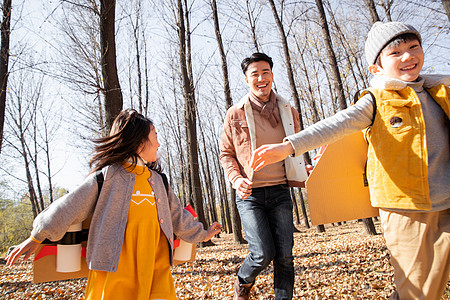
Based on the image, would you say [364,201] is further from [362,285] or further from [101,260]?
[362,285]

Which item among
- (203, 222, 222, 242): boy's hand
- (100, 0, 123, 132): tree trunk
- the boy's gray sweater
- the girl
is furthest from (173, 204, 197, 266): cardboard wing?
(100, 0, 123, 132): tree trunk

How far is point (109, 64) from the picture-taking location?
5.14 m

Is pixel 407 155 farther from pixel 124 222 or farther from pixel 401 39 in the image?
pixel 124 222

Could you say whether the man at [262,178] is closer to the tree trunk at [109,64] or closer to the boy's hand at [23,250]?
the boy's hand at [23,250]

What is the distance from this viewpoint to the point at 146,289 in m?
1.97

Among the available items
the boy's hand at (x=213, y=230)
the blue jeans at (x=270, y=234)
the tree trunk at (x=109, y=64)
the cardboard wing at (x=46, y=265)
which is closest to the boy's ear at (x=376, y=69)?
the blue jeans at (x=270, y=234)

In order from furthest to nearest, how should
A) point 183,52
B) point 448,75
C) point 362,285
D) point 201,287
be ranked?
point 183,52, point 201,287, point 362,285, point 448,75

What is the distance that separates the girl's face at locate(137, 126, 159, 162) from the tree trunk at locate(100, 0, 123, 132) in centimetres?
268

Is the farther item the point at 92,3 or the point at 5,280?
the point at 5,280

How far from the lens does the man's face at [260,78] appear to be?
9.26ft

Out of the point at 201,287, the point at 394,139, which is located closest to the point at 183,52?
the point at 201,287

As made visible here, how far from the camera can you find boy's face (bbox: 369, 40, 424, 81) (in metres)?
1.80

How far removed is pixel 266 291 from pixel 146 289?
2602 mm

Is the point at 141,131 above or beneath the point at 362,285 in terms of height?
above
